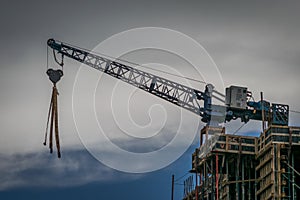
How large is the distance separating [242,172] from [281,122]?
2365cm

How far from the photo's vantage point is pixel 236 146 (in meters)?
116

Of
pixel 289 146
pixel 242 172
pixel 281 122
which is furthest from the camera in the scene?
pixel 281 122

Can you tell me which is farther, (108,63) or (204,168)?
(108,63)

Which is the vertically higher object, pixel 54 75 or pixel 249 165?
pixel 54 75

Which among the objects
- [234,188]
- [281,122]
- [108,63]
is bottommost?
[234,188]

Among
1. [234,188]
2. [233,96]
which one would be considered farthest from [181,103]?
[234,188]

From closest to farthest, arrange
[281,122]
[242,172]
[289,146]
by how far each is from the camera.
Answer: [289,146] < [242,172] < [281,122]

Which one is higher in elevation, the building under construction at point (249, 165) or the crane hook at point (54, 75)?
the crane hook at point (54, 75)

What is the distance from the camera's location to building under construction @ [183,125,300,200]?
110 m

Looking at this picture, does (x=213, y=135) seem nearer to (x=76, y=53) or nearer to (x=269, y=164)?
(x=269, y=164)

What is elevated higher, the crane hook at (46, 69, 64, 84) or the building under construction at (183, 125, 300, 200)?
the crane hook at (46, 69, 64, 84)

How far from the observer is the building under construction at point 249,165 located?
361 feet

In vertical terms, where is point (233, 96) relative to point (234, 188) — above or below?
above

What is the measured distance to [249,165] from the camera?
4690 inches
